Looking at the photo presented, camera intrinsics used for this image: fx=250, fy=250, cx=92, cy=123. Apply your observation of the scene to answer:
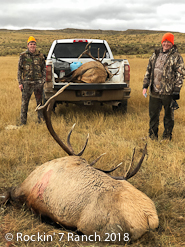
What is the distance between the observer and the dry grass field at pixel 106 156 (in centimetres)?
231

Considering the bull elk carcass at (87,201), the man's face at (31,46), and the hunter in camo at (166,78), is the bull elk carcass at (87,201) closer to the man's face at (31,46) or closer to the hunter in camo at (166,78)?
the hunter in camo at (166,78)

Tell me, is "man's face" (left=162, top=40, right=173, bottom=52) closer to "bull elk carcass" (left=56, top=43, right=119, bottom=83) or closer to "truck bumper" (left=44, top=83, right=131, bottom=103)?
"truck bumper" (left=44, top=83, right=131, bottom=103)

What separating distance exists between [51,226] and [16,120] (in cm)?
409

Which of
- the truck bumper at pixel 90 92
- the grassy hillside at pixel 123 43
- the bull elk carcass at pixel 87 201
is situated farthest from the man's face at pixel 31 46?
the grassy hillside at pixel 123 43

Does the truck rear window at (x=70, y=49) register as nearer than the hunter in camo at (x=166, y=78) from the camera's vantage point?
No

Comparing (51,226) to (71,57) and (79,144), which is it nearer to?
(79,144)

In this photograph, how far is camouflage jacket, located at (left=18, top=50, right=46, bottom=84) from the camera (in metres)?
5.46

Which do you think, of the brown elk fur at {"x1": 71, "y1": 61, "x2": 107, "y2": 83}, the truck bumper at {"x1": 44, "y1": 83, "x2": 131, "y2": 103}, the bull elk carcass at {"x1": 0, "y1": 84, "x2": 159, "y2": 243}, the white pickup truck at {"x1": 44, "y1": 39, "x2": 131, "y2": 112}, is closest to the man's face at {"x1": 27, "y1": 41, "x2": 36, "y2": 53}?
the white pickup truck at {"x1": 44, "y1": 39, "x2": 131, "y2": 112}

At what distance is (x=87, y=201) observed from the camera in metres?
2.03

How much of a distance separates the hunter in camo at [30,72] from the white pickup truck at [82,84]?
0.50ft

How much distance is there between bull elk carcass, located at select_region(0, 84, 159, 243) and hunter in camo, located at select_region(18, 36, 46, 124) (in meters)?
3.44

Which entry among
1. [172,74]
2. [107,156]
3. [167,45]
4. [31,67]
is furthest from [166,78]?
[31,67]

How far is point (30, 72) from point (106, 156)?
2.78 m

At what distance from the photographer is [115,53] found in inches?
1113
